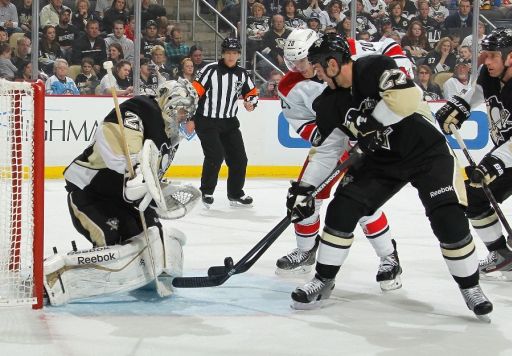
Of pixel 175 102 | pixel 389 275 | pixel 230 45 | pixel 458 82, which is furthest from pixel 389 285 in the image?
pixel 458 82

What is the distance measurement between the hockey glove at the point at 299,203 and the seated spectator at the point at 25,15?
4.38 meters

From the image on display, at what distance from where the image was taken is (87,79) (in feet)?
25.8

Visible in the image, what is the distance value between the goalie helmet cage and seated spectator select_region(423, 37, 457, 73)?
546cm

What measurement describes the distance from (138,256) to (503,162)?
5.05 feet

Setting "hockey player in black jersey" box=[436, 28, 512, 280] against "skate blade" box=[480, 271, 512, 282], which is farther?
"skate blade" box=[480, 271, 512, 282]

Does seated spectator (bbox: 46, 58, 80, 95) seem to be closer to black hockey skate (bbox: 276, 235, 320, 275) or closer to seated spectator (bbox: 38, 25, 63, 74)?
seated spectator (bbox: 38, 25, 63, 74)

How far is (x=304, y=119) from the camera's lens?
4590 millimetres

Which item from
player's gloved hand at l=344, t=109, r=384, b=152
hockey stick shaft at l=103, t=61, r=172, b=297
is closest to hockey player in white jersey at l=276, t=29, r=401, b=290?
player's gloved hand at l=344, t=109, r=384, b=152

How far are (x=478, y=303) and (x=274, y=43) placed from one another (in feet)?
16.7

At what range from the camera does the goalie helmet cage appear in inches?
139

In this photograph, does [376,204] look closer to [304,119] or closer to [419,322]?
[419,322]

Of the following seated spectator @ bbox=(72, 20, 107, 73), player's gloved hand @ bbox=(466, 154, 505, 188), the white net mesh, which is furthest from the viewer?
seated spectator @ bbox=(72, 20, 107, 73)

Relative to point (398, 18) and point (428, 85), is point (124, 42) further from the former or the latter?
point (428, 85)

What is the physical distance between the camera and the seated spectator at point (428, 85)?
8.64m
